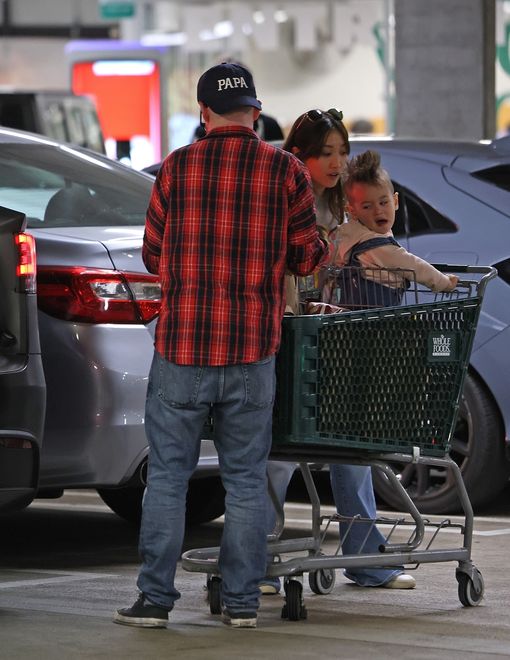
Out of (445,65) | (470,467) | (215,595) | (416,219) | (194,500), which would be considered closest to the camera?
(215,595)

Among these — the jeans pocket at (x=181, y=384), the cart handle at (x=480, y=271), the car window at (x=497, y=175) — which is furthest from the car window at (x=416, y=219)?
the jeans pocket at (x=181, y=384)

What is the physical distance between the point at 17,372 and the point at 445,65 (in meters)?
7.85

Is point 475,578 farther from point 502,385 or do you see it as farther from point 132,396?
point 502,385

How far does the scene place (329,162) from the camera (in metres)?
5.82

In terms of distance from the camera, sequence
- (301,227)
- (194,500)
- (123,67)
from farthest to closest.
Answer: (123,67) < (194,500) < (301,227)

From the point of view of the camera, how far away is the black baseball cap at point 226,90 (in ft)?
17.0

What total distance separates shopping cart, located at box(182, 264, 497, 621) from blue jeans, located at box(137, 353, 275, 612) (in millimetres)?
159

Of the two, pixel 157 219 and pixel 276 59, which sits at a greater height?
pixel 157 219

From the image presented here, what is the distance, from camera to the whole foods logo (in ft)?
18.1

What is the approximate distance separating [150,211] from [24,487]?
37.6 inches

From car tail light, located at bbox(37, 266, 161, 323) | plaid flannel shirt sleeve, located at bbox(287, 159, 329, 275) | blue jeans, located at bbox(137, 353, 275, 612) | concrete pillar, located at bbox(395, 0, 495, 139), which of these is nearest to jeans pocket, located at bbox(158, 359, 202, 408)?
blue jeans, located at bbox(137, 353, 275, 612)

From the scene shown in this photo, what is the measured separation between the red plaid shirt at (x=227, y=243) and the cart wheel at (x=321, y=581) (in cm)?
112

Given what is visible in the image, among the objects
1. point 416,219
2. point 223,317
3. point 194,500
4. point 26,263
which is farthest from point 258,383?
point 416,219

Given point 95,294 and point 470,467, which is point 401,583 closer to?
point 95,294
